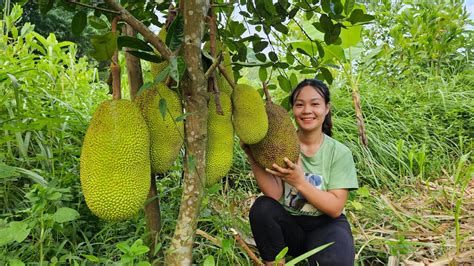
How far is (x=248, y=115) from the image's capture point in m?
1.05

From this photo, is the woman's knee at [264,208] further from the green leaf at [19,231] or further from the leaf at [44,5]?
the leaf at [44,5]

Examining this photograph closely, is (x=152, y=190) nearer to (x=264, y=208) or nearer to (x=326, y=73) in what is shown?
(x=264, y=208)

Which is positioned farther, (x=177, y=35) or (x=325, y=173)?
(x=325, y=173)

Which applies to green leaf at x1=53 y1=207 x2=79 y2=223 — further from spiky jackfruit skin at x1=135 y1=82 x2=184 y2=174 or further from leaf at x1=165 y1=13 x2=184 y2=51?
leaf at x1=165 y1=13 x2=184 y2=51

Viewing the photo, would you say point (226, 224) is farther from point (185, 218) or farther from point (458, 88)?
point (458, 88)

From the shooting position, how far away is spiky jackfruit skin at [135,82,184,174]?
912 mm

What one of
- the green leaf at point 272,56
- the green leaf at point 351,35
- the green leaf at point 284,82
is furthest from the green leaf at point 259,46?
the green leaf at point 351,35

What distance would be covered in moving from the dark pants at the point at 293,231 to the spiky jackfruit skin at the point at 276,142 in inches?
11.6

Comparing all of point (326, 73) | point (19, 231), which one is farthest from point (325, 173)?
point (19, 231)

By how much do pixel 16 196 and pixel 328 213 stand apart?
3.40ft

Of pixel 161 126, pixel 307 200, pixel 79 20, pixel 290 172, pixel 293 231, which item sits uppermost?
pixel 79 20

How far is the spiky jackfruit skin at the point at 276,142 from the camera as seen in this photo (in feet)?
3.72


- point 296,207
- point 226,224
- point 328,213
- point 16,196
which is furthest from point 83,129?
point 328,213

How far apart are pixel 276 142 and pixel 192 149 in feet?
0.99
